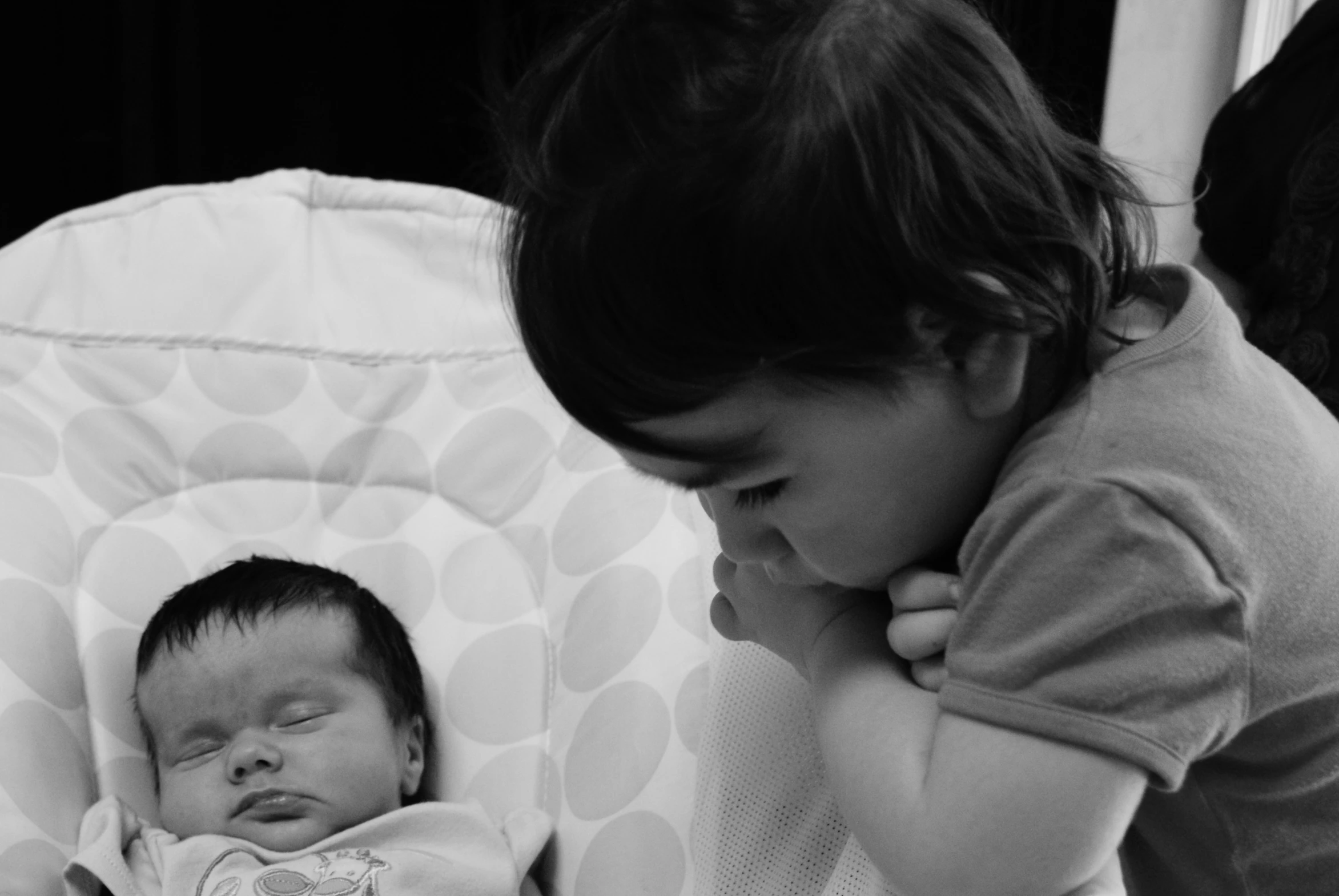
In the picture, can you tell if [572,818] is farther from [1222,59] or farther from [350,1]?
[1222,59]

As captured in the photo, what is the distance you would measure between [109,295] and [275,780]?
50 centimetres

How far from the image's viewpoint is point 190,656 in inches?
41.4

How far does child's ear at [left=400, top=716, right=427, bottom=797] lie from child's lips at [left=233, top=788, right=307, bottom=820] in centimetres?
9

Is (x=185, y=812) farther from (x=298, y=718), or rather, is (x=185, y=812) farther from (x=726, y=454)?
(x=726, y=454)

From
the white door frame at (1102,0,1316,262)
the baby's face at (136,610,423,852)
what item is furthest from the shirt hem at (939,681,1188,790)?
the white door frame at (1102,0,1316,262)

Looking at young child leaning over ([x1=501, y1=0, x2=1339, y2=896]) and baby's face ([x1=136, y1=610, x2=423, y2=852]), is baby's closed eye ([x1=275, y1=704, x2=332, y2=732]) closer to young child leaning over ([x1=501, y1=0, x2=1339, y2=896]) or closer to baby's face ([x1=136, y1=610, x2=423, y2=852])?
baby's face ([x1=136, y1=610, x2=423, y2=852])

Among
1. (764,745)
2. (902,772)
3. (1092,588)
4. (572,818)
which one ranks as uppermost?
(1092,588)

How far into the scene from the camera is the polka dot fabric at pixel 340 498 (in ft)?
3.42

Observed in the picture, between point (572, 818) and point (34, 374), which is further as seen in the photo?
point (34, 374)

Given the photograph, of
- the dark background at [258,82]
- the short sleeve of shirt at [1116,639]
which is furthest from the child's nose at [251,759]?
the dark background at [258,82]

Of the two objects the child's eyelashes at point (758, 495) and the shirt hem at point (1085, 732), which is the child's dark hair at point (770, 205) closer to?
the child's eyelashes at point (758, 495)

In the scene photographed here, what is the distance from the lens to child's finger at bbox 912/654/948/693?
746 mm

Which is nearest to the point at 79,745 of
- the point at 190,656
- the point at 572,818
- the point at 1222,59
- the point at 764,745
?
the point at 190,656

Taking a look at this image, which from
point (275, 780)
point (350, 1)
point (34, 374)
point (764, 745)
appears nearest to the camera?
point (764, 745)
